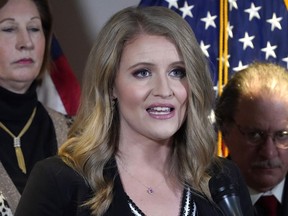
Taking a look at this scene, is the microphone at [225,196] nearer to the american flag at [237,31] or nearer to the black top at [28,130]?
the black top at [28,130]

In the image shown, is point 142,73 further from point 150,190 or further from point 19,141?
point 19,141

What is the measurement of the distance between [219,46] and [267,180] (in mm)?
990

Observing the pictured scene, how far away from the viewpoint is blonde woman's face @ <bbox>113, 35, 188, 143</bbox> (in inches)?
76.0

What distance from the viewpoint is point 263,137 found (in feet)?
8.98

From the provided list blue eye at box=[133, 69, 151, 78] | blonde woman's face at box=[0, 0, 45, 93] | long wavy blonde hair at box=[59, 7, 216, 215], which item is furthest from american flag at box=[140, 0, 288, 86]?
blue eye at box=[133, 69, 151, 78]

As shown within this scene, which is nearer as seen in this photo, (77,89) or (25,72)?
(25,72)

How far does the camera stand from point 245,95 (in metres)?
2.86

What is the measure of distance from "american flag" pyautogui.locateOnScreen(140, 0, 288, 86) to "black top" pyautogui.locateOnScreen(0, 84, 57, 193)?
927mm

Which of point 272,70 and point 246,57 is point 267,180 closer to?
point 272,70

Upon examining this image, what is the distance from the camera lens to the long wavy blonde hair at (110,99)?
197 centimetres

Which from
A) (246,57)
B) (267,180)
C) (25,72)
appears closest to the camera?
(267,180)

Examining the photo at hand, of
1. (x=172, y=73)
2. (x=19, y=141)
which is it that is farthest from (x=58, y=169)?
(x=19, y=141)

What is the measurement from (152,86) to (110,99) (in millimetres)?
157

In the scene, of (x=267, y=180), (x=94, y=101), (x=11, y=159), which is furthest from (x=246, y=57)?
(x=94, y=101)
